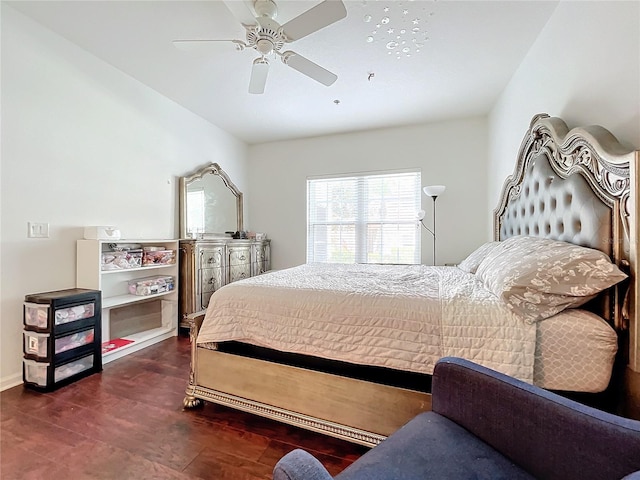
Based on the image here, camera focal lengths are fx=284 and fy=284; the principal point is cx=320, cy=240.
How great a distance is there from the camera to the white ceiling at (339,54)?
193 centimetres

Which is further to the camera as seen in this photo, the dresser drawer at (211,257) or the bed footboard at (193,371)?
the dresser drawer at (211,257)

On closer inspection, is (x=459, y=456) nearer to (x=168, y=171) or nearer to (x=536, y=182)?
(x=536, y=182)

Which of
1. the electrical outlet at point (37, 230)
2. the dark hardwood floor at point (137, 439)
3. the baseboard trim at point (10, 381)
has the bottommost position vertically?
the dark hardwood floor at point (137, 439)

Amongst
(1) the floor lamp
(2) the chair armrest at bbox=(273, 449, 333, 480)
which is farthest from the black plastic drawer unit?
(1) the floor lamp

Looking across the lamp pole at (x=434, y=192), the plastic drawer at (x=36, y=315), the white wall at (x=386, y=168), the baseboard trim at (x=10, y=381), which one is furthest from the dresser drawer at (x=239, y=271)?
the lamp pole at (x=434, y=192)

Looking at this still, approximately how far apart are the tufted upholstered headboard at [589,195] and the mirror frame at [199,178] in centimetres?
338

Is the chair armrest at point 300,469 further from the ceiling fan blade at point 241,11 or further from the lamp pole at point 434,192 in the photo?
the lamp pole at point 434,192

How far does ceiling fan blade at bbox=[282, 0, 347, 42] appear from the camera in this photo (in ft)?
5.03

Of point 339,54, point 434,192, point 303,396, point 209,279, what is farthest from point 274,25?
point 209,279

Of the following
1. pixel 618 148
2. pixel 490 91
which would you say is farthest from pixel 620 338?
pixel 490 91

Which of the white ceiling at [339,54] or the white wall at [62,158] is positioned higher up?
the white ceiling at [339,54]

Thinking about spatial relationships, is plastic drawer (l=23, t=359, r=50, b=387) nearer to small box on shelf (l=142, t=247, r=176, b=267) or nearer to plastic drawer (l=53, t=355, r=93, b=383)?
plastic drawer (l=53, t=355, r=93, b=383)

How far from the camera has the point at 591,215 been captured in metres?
1.32

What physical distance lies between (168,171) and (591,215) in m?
3.63
